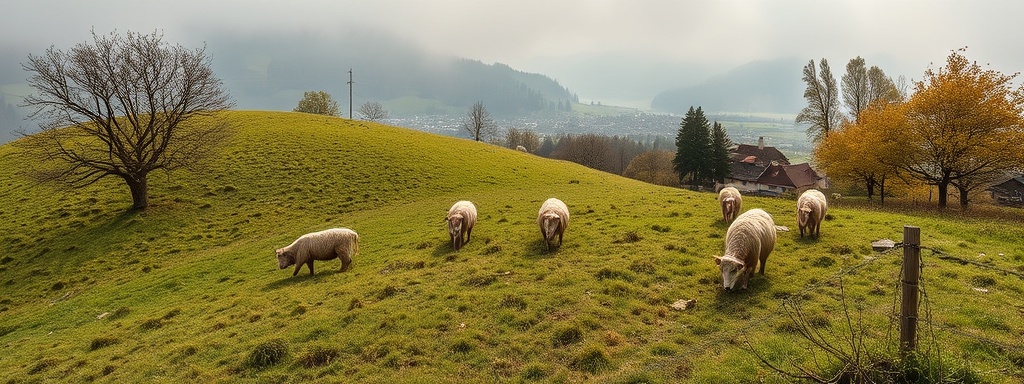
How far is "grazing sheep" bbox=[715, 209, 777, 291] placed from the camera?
11477 mm

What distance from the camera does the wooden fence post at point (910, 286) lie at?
6.14 metres

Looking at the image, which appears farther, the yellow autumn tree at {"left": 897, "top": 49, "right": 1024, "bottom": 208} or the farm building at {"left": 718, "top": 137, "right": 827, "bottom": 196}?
the farm building at {"left": 718, "top": 137, "right": 827, "bottom": 196}

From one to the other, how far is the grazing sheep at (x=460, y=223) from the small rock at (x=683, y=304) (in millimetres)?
9796

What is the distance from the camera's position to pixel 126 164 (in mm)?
29594

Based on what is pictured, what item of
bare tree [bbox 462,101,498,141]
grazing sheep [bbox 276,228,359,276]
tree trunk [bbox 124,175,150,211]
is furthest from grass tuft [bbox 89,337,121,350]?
bare tree [bbox 462,101,498,141]

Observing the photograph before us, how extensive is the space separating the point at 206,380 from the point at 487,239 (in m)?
11.7

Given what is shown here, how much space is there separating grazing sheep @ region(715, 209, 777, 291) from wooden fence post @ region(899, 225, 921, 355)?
492cm

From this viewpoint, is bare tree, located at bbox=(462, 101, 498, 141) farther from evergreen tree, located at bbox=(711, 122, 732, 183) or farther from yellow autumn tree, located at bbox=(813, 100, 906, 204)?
yellow autumn tree, located at bbox=(813, 100, 906, 204)

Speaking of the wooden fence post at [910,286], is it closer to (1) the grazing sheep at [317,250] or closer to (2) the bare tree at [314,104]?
(1) the grazing sheep at [317,250]

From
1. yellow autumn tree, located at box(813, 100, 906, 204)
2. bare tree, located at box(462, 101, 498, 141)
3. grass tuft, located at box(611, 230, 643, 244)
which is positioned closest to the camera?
grass tuft, located at box(611, 230, 643, 244)

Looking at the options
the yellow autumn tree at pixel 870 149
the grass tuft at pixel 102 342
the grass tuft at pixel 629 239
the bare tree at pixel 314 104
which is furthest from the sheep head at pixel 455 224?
the bare tree at pixel 314 104

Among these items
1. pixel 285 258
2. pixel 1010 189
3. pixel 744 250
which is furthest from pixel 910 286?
pixel 1010 189

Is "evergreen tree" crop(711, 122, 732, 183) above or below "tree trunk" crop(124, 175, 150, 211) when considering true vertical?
above

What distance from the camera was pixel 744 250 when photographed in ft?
38.9
